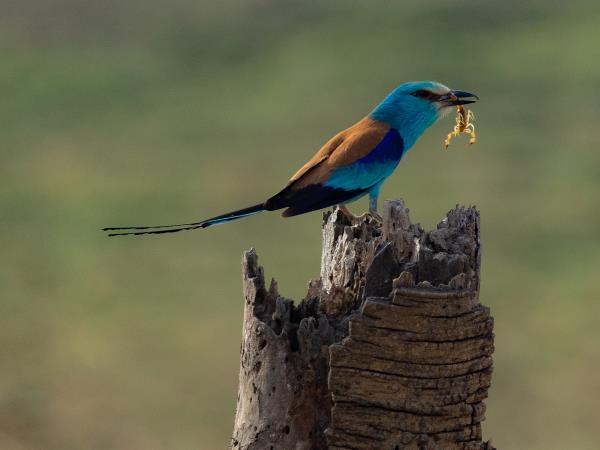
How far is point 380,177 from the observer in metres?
5.89

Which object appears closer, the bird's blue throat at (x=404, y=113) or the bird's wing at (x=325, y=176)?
the bird's wing at (x=325, y=176)

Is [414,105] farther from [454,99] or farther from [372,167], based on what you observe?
[372,167]

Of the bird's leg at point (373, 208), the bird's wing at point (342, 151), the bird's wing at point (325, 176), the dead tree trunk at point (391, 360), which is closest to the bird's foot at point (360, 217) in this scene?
the bird's leg at point (373, 208)

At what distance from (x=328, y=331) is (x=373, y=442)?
0.58 metres

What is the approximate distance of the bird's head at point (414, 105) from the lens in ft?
19.8

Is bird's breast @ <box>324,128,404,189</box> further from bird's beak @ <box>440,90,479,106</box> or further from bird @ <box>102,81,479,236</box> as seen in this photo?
bird's beak @ <box>440,90,479,106</box>

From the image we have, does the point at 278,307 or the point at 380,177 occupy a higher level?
the point at 380,177

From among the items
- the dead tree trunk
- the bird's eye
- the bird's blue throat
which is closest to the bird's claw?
the bird's blue throat

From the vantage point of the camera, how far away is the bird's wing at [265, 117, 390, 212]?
5.51 m

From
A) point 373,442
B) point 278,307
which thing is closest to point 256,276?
point 278,307

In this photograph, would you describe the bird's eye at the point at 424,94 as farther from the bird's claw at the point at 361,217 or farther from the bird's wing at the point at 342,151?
the bird's claw at the point at 361,217

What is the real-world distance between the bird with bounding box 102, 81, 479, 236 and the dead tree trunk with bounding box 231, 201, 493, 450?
2.86ft

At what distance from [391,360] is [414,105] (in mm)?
2294

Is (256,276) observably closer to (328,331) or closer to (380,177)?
(328,331)
